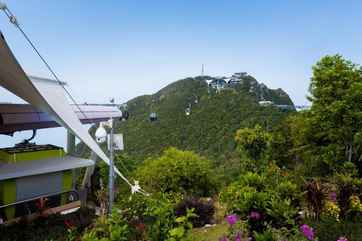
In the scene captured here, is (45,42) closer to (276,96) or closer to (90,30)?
(90,30)

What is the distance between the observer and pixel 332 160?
40.8 ft

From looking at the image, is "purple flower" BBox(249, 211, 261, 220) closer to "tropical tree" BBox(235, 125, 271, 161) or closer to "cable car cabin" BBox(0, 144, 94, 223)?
"cable car cabin" BBox(0, 144, 94, 223)

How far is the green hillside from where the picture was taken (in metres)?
22.7

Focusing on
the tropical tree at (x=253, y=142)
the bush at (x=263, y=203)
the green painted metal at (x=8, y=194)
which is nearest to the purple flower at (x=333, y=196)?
the bush at (x=263, y=203)

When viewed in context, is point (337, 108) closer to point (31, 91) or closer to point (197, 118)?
point (31, 91)

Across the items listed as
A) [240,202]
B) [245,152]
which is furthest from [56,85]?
[245,152]

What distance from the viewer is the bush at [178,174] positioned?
7906 mm

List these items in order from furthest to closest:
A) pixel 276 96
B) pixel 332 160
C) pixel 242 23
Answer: pixel 276 96
pixel 332 160
pixel 242 23

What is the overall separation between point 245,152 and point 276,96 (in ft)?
51.4

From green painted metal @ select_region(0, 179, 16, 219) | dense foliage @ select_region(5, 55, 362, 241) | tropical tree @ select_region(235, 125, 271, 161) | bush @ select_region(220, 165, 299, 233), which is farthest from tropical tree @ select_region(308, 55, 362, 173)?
green painted metal @ select_region(0, 179, 16, 219)

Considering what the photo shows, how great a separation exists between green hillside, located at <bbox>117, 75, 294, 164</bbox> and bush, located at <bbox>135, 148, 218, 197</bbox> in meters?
12.0

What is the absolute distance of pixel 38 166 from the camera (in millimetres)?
4699

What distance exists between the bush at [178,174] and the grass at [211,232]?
2.10m

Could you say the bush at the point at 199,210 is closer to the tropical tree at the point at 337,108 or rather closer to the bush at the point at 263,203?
the bush at the point at 263,203
